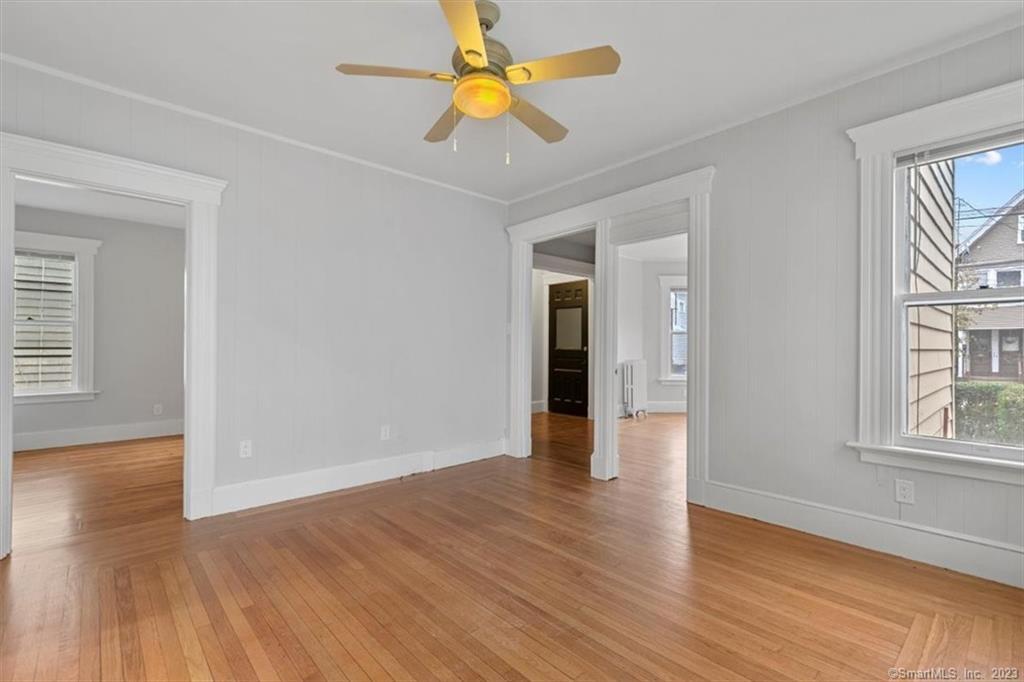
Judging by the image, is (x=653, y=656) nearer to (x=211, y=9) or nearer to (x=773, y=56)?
(x=773, y=56)

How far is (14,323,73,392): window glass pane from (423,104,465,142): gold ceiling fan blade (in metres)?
5.76

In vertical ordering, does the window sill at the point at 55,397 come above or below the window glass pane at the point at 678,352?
below

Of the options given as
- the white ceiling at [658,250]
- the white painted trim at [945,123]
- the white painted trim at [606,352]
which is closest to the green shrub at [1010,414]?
the white painted trim at [945,123]

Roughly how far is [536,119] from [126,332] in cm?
618

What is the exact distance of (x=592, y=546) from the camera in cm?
281

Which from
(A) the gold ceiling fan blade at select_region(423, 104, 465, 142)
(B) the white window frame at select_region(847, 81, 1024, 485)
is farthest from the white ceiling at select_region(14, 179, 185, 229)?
(B) the white window frame at select_region(847, 81, 1024, 485)

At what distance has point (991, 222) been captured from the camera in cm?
249

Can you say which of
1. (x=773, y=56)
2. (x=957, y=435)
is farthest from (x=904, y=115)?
(x=957, y=435)

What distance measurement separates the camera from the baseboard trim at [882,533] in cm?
237

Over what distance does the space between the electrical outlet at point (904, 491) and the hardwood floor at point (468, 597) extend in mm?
321

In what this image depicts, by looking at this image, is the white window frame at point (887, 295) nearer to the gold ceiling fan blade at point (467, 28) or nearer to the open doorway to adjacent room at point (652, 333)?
the gold ceiling fan blade at point (467, 28)

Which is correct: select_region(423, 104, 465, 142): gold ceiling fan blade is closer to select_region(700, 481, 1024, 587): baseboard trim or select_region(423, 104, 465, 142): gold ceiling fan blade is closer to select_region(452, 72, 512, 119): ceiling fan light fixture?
select_region(452, 72, 512, 119): ceiling fan light fixture

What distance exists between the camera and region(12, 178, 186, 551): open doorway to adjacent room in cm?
508

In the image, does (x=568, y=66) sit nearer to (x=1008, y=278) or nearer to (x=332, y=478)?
(x=1008, y=278)
